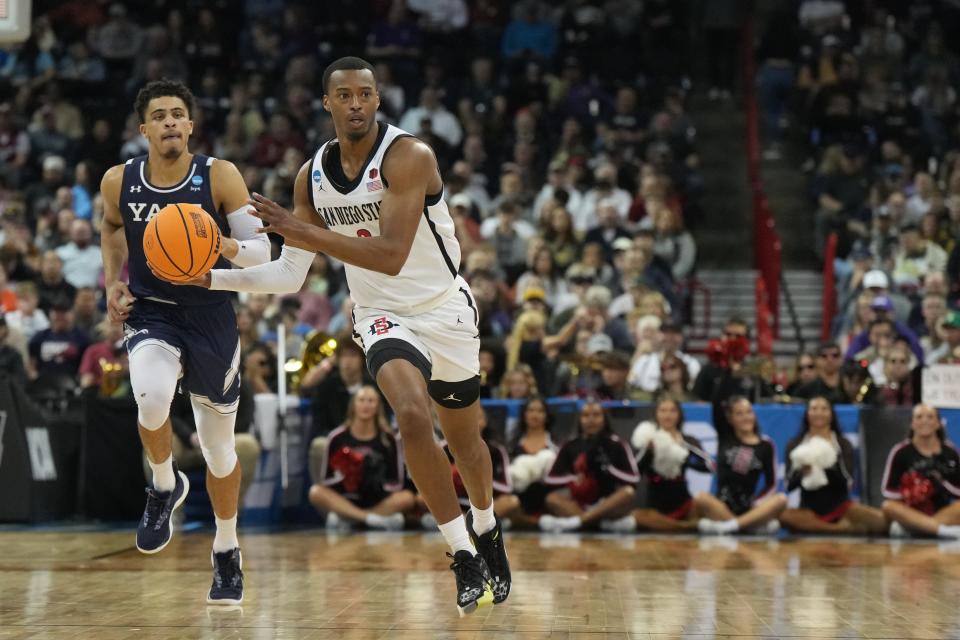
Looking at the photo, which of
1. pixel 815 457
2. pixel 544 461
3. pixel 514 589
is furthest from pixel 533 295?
pixel 514 589

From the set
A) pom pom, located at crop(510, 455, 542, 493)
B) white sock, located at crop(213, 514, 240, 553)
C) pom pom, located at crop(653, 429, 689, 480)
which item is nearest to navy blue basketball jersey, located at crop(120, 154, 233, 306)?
white sock, located at crop(213, 514, 240, 553)

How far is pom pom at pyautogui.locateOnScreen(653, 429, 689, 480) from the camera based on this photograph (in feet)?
39.1

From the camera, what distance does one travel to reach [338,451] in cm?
1217

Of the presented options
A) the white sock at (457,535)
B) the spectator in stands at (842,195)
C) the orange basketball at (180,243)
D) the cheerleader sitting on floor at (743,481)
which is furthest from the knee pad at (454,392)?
the spectator in stands at (842,195)

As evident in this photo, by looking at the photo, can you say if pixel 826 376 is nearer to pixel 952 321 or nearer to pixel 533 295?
pixel 952 321

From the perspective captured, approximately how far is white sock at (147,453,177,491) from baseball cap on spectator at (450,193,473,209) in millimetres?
8829

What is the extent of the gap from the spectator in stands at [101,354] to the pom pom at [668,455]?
5.13 metres

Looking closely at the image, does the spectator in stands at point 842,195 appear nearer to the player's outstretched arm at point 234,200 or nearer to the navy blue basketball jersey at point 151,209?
the player's outstretched arm at point 234,200

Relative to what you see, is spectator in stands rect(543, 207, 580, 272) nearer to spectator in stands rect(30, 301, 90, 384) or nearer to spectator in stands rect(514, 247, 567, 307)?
spectator in stands rect(514, 247, 567, 307)

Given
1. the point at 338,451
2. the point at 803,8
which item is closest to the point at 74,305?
the point at 338,451

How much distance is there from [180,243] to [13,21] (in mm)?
2894

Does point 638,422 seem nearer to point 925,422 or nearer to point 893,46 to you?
point 925,422

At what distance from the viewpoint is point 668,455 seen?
39.2ft

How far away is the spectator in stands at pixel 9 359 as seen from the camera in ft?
43.0
